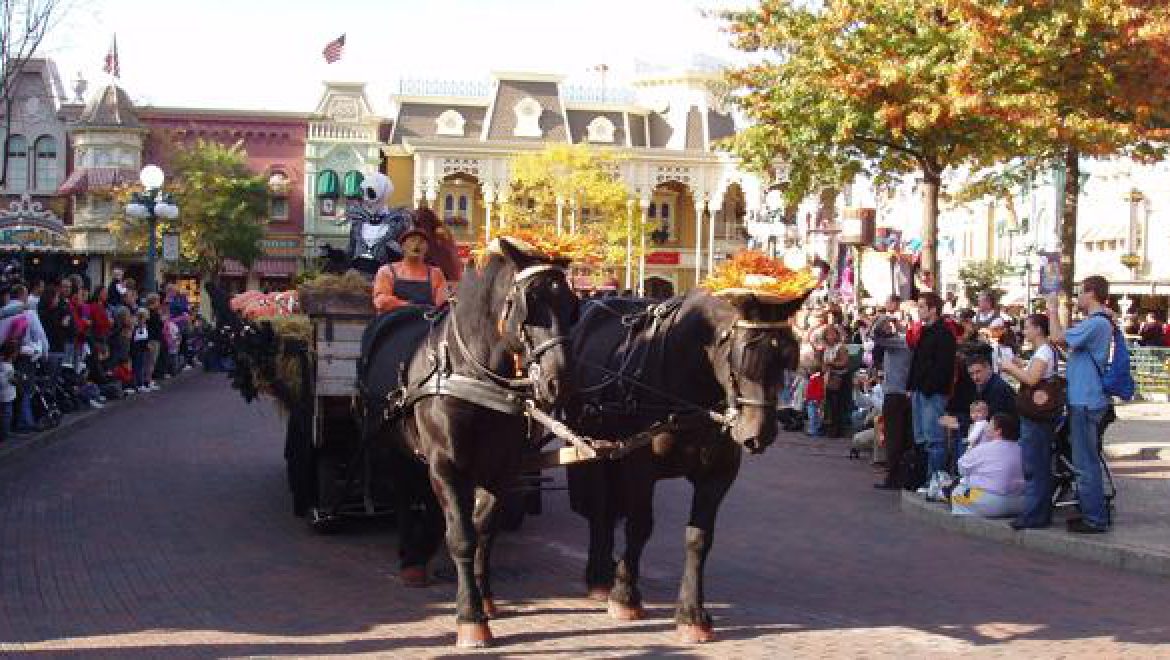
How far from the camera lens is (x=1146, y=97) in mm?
19766

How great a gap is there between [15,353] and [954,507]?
1095 centimetres

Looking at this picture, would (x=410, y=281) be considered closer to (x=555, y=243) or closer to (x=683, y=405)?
(x=555, y=243)

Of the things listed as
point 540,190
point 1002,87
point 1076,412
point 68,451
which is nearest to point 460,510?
point 1076,412

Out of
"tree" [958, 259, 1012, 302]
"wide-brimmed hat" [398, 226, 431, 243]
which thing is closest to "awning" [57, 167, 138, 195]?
"tree" [958, 259, 1012, 302]

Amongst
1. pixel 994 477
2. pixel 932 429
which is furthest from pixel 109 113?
pixel 994 477

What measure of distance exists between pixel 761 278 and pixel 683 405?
3.09 feet

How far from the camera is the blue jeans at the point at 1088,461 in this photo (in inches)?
426

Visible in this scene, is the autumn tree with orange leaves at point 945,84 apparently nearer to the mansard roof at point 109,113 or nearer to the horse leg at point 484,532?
the horse leg at point 484,532

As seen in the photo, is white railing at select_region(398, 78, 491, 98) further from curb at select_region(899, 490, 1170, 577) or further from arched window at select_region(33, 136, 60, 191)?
curb at select_region(899, 490, 1170, 577)

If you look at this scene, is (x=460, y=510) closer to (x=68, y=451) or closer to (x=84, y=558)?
(x=84, y=558)

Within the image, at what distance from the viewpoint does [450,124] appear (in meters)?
66.4

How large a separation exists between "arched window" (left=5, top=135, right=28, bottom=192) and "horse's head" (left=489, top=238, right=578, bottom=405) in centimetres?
5876

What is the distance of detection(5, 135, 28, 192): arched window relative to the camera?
60.1 meters

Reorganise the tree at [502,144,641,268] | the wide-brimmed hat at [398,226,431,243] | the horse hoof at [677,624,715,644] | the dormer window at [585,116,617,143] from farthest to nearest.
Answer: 1. the dormer window at [585,116,617,143]
2. the tree at [502,144,641,268]
3. the wide-brimmed hat at [398,226,431,243]
4. the horse hoof at [677,624,715,644]
